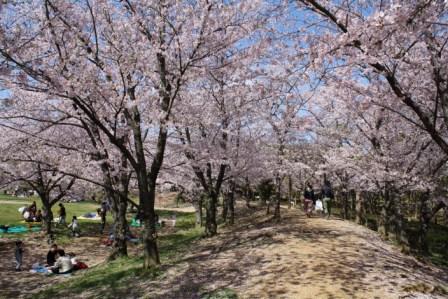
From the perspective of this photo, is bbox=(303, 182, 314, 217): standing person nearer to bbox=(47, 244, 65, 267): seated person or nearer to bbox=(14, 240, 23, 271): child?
bbox=(47, 244, 65, 267): seated person

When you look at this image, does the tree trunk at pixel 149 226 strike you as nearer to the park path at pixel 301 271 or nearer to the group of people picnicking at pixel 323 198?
the park path at pixel 301 271

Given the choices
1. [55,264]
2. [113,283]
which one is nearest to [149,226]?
[113,283]

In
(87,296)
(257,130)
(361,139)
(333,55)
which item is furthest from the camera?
(257,130)

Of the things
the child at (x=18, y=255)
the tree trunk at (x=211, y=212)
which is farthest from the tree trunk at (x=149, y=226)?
the child at (x=18, y=255)

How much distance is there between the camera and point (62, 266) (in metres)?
15.6

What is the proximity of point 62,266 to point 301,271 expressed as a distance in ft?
32.7

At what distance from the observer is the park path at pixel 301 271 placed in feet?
29.7

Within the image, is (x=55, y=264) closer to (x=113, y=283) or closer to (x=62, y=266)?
(x=62, y=266)

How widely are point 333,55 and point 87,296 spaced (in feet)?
28.9

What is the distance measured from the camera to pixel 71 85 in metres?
9.25

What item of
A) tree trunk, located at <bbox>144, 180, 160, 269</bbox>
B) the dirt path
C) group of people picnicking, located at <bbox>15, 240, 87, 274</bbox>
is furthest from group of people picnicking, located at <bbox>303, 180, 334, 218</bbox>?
group of people picnicking, located at <bbox>15, 240, 87, 274</bbox>

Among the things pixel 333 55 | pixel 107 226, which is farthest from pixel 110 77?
pixel 107 226

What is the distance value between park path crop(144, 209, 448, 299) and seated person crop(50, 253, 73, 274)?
16.8 ft

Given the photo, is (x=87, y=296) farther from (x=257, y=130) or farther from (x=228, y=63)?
(x=257, y=130)
